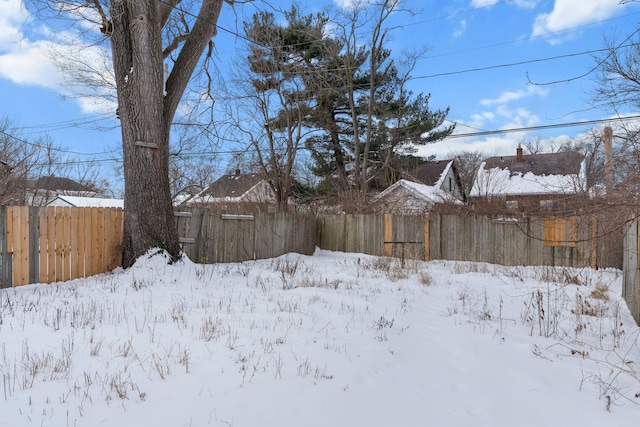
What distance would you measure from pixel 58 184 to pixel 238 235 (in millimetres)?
21586

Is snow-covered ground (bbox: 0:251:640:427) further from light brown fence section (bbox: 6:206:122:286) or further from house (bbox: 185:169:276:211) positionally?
house (bbox: 185:169:276:211)

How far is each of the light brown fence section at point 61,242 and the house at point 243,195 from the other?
1164 cm

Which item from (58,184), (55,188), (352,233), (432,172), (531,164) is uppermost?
(531,164)

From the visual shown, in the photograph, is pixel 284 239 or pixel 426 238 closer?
pixel 284 239

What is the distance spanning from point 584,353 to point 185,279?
5545 mm

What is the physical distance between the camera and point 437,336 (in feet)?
12.8

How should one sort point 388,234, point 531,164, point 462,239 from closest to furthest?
point 462,239 → point 388,234 → point 531,164

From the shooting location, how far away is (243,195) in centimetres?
2239

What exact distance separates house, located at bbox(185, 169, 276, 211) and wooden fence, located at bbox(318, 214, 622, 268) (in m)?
6.41

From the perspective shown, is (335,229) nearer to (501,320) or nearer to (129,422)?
(501,320)

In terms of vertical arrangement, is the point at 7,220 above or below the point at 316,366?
above

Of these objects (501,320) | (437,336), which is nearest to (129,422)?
(437,336)

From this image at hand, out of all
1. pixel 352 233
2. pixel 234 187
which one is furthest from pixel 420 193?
pixel 234 187

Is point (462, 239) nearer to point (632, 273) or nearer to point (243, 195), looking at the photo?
point (632, 273)
